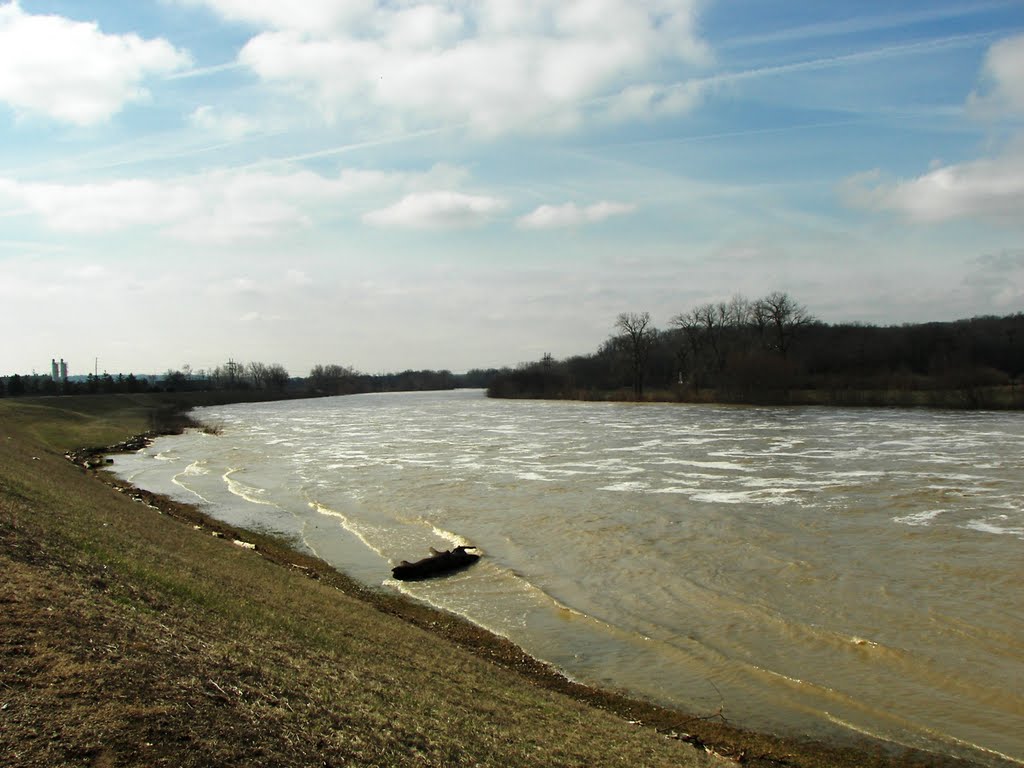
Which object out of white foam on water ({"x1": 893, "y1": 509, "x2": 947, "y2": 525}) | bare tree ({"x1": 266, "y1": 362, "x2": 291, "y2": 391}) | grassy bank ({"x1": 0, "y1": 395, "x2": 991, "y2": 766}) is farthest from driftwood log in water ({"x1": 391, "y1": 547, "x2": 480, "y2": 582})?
bare tree ({"x1": 266, "y1": 362, "x2": 291, "y2": 391})

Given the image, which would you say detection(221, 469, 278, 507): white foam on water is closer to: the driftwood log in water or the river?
the river

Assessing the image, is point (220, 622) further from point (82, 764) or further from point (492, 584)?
point (492, 584)

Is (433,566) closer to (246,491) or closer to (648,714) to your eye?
(648,714)

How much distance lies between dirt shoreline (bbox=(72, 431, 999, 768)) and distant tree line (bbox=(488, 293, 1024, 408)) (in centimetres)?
6601

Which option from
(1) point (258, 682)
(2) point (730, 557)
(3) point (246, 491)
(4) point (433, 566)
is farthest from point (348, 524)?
(1) point (258, 682)

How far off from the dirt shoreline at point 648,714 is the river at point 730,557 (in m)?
0.34

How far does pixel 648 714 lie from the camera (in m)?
8.77

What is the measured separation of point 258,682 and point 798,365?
90.8m

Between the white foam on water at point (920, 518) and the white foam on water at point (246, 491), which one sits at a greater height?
the white foam on water at point (246, 491)

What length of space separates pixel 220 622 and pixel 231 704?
9.12ft

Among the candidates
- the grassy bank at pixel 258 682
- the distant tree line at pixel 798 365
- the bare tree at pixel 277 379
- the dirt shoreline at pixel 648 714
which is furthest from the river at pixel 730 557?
the bare tree at pixel 277 379

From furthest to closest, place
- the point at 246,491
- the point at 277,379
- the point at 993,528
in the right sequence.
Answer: the point at 277,379 < the point at 246,491 < the point at 993,528

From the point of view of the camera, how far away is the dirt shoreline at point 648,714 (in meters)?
7.81

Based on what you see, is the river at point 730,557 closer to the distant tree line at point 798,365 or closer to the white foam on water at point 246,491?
the white foam on water at point 246,491
